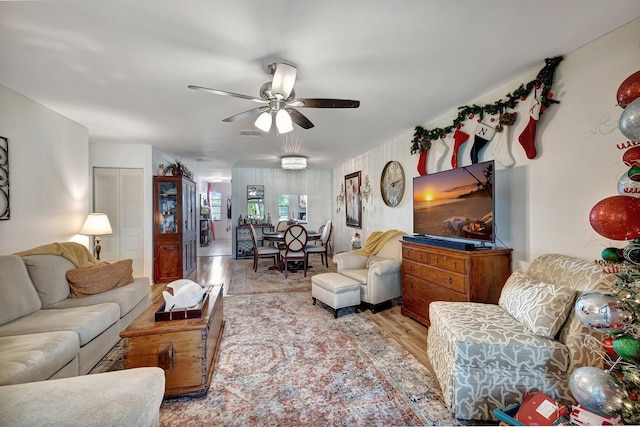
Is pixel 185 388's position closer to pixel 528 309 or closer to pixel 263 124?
pixel 263 124

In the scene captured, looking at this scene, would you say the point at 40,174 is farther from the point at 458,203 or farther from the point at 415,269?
the point at 458,203

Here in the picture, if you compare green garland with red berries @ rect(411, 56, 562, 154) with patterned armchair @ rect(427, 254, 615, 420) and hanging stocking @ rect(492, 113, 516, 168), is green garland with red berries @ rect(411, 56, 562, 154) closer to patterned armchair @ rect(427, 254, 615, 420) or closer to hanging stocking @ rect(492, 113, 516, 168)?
hanging stocking @ rect(492, 113, 516, 168)

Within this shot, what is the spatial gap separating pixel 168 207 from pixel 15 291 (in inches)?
118

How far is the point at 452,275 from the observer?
8.63 ft

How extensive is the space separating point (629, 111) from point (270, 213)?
23.5ft

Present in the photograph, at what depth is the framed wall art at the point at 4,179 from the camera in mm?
2514

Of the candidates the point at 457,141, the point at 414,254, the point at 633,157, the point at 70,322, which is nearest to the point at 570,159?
the point at 633,157

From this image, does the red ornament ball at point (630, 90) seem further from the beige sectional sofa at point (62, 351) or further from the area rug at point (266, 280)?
the area rug at point (266, 280)

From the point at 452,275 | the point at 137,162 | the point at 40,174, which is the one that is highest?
the point at 137,162

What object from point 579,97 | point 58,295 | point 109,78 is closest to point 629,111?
point 579,97

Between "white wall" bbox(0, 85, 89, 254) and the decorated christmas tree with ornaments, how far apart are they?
439 centimetres

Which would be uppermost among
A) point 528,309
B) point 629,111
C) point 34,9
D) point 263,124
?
point 34,9

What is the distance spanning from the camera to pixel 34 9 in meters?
1.55

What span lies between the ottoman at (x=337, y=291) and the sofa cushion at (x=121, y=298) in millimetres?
2053
